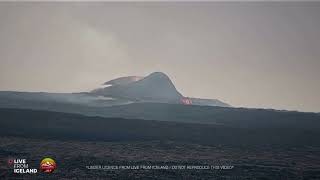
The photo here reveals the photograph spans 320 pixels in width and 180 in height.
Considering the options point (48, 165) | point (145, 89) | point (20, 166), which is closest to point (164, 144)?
point (145, 89)

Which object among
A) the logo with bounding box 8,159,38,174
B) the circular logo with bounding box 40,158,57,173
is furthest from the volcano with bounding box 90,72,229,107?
the logo with bounding box 8,159,38,174

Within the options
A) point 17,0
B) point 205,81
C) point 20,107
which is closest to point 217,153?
point 205,81

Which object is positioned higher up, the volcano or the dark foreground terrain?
the volcano

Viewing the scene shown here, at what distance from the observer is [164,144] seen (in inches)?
185

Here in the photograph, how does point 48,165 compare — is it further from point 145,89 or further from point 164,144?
point 145,89

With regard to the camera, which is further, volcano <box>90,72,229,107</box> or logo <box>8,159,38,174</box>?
volcano <box>90,72,229,107</box>

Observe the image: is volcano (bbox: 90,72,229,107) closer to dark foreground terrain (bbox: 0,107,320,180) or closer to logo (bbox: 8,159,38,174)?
dark foreground terrain (bbox: 0,107,320,180)

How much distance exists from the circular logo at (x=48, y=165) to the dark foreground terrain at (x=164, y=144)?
51mm

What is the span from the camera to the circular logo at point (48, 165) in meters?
4.20

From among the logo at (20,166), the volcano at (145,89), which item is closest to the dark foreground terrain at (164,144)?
the logo at (20,166)

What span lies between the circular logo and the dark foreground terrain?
5 centimetres

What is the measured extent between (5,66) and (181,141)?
246 centimetres

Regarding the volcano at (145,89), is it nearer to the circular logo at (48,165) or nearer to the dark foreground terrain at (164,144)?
the dark foreground terrain at (164,144)

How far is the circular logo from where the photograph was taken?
13.8 ft
